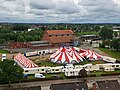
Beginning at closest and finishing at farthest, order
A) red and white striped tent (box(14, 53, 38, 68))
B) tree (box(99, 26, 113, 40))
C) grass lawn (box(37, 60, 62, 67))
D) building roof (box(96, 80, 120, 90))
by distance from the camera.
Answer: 1. building roof (box(96, 80, 120, 90))
2. red and white striped tent (box(14, 53, 38, 68))
3. grass lawn (box(37, 60, 62, 67))
4. tree (box(99, 26, 113, 40))

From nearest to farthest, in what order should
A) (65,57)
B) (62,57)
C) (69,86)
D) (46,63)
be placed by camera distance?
(69,86)
(65,57)
(62,57)
(46,63)

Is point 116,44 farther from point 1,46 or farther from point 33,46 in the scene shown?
point 1,46

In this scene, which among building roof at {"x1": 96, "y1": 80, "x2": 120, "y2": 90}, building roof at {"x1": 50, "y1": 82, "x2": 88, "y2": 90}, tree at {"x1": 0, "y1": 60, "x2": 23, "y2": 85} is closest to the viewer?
building roof at {"x1": 50, "y1": 82, "x2": 88, "y2": 90}

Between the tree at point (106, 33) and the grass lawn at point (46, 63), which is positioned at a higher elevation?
the tree at point (106, 33)

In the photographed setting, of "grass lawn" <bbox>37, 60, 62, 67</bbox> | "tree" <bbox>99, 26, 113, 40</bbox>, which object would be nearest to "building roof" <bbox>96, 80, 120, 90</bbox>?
"grass lawn" <bbox>37, 60, 62, 67</bbox>

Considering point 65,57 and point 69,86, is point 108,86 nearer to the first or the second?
point 69,86

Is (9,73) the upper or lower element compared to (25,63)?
upper

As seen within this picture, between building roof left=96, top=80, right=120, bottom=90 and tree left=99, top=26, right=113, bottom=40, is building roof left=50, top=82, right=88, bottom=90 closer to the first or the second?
building roof left=96, top=80, right=120, bottom=90

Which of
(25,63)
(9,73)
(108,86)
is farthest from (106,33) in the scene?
(108,86)

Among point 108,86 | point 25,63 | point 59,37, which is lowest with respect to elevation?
point 25,63

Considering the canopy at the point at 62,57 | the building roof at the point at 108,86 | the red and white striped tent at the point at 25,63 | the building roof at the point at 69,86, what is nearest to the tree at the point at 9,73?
the building roof at the point at 69,86

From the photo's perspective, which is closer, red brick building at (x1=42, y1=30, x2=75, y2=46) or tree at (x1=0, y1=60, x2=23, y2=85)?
tree at (x1=0, y1=60, x2=23, y2=85)

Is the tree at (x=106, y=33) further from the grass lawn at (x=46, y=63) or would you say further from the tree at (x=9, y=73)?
the tree at (x=9, y=73)

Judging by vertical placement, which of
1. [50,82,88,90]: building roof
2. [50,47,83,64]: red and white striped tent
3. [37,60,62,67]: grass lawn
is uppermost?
[50,82,88,90]: building roof
